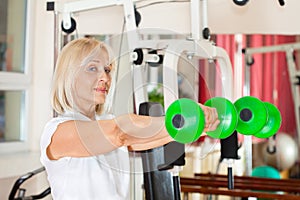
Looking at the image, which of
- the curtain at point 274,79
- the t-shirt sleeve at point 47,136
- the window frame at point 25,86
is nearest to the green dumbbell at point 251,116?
the t-shirt sleeve at point 47,136

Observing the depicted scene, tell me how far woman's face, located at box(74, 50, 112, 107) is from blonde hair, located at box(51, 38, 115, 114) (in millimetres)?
18

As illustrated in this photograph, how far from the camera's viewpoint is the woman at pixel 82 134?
1361 millimetres

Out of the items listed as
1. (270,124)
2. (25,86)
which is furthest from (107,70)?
(25,86)

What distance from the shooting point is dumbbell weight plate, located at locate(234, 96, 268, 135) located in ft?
4.64

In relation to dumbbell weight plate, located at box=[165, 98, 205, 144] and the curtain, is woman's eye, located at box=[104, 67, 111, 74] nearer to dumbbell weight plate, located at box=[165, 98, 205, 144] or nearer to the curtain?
dumbbell weight plate, located at box=[165, 98, 205, 144]

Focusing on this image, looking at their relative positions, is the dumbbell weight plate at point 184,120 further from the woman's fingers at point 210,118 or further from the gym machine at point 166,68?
the gym machine at point 166,68

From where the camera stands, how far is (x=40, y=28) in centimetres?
261

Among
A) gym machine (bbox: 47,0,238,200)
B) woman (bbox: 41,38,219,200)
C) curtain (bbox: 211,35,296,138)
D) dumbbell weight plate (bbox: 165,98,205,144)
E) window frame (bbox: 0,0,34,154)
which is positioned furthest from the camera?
curtain (bbox: 211,35,296,138)

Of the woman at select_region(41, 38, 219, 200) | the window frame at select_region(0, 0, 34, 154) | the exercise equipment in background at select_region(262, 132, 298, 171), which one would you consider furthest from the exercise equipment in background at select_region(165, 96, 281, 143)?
the exercise equipment in background at select_region(262, 132, 298, 171)

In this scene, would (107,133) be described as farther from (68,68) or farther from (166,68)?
(166,68)

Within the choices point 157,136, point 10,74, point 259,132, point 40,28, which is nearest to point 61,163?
point 157,136

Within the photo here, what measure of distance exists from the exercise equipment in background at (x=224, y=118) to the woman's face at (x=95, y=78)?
1.02 feet

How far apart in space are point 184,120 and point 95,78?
0.44 meters

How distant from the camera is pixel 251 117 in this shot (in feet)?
4.66
